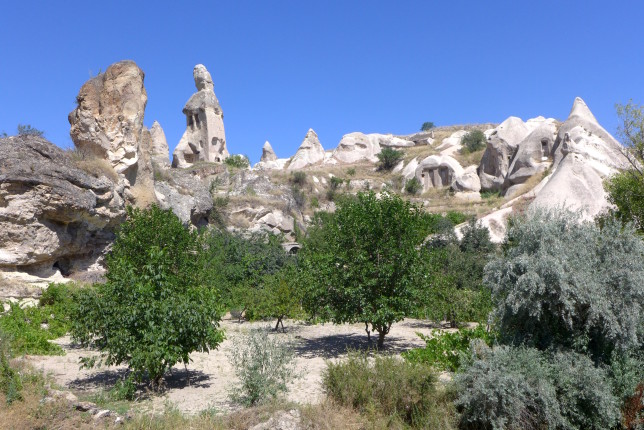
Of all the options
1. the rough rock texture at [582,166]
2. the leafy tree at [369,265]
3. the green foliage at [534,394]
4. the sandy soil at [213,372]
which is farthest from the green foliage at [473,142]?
the green foliage at [534,394]

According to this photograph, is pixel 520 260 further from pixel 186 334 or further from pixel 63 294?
pixel 63 294

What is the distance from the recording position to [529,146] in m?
34.5

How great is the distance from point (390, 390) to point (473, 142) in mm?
45672

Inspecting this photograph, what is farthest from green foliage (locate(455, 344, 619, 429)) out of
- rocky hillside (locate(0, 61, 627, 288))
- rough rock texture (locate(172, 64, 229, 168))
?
rough rock texture (locate(172, 64, 229, 168))

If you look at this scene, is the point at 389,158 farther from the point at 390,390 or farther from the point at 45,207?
the point at 390,390

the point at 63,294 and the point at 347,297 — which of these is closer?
the point at 347,297

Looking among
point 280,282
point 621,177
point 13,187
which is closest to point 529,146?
point 621,177

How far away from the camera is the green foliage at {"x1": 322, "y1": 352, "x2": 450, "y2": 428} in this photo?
20.4 feet

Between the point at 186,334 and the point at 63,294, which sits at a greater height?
the point at 63,294

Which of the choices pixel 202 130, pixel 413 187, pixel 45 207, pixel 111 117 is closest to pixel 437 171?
pixel 413 187

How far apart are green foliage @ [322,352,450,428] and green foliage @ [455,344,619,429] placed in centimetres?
41

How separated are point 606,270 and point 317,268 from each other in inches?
218

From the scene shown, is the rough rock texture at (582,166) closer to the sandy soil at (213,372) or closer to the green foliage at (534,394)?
Answer: the sandy soil at (213,372)

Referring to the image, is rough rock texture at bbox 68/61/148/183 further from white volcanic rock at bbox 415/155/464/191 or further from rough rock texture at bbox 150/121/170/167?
white volcanic rock at bbox 415/155/464/191
